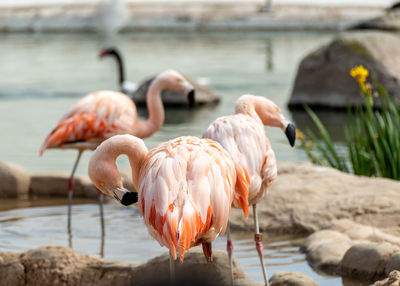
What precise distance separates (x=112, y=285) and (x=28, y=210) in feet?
8.36

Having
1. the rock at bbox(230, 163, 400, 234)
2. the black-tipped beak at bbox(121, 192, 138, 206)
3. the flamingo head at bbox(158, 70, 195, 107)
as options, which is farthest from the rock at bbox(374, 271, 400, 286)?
the flamingo head at bbox(158, 70, 195, 107)

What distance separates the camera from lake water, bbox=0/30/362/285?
5961 millimetres

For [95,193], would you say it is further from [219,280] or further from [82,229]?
[219,280]

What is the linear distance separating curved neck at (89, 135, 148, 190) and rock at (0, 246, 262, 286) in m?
0.76

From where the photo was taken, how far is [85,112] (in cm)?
683

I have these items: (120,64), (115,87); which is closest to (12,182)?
(120,64)

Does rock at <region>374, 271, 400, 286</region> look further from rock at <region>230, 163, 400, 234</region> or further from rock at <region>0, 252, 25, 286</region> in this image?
rock at <region>0, 252, 25, 286</region>

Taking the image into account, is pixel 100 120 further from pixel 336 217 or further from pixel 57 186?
pixel 336 217

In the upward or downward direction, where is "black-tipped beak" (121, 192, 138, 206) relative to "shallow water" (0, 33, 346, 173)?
upward

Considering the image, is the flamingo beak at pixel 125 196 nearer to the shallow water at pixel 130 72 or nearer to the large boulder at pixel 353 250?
the large boulder at pixel 353 250

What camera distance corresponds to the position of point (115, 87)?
15.7m

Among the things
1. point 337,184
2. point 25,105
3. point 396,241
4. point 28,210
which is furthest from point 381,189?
point 25,105

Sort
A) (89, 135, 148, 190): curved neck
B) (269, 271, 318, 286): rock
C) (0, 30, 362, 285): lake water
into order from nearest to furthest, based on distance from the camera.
A: (89, 135, 148, 190): curved neck, (269, 271, 318, 286): rock, (0, 30, 362, 285): lake water

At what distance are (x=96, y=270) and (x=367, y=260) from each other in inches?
65.1
